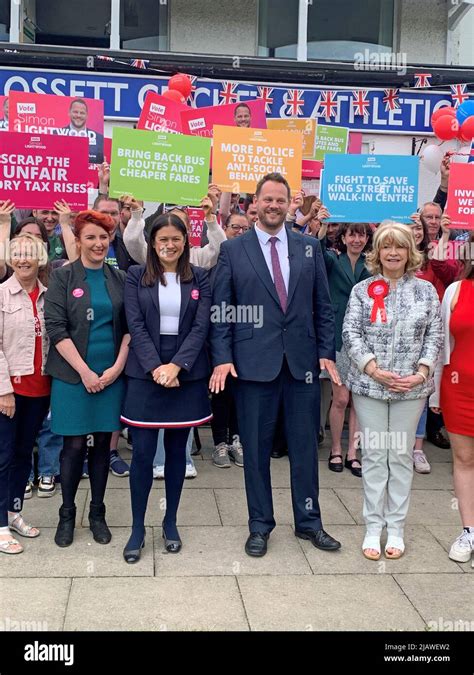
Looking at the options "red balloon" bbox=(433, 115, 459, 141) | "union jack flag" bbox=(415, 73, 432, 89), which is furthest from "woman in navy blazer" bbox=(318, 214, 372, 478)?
"union jack flag" bbox=(415, 73, 432, 89)

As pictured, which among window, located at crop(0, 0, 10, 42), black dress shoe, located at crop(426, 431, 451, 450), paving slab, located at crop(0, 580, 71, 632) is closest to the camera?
paving slab, located at crop(0, 580, 71, 632)

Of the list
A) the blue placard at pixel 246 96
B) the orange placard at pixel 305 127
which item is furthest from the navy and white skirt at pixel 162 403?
the blue placard at pixel 246 96

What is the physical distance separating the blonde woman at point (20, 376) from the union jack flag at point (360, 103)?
6814 millimetres

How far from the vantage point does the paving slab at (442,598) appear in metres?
3.66

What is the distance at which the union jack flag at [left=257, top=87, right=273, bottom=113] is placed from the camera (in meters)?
10.1

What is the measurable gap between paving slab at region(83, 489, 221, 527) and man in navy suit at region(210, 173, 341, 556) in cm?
59

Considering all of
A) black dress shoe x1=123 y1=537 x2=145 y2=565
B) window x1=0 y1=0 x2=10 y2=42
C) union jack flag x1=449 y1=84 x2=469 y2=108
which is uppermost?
window x1=0 y1=0 x2=10 y2=42

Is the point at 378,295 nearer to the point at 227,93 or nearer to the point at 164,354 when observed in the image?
the point at 164,354

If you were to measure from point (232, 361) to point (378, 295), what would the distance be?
0.95 meters

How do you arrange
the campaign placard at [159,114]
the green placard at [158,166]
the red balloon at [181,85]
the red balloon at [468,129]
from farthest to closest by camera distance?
the red balloon at [181,85], the red balloon at [468,129], the campaign placard at [159,114], the green placard at [158,166]

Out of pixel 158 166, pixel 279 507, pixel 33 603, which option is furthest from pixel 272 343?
pixel 33 603

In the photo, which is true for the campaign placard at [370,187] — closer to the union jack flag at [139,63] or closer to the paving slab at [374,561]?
the paving slab at [374,561]

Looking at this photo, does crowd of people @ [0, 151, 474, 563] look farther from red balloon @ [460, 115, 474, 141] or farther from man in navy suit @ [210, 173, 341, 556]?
red balloon @ [460, 115, 474, 141]
